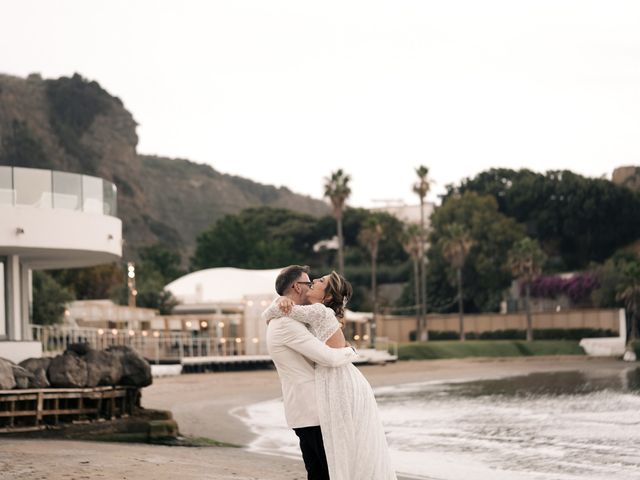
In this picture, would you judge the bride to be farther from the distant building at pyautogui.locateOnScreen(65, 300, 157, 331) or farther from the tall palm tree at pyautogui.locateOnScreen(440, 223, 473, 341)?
the tall palm tree at pyautogui.locateOnScreen(440, 223, 473, 341)

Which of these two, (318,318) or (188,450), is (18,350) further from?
(318,318)

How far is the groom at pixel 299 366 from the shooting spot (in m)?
6.85

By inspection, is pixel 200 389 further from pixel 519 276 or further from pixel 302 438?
pixel 519 276

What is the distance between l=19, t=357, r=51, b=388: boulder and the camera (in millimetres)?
20078

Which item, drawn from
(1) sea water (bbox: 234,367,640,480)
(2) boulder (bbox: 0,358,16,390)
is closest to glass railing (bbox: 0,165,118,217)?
(2) boulder (bbox: 0,358,16,390)

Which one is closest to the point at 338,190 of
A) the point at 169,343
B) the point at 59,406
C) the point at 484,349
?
the point at 484,349

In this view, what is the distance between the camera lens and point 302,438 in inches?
276

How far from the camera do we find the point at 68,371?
67.0ft

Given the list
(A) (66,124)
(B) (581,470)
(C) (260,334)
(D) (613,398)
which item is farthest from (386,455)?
(A) (66,124)

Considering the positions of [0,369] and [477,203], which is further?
[477,203]

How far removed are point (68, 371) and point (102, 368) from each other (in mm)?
759

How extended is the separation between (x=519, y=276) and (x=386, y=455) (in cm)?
6553

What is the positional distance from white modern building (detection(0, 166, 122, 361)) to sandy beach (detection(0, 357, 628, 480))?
4.05m

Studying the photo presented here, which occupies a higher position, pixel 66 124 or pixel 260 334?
pixel 66 124
